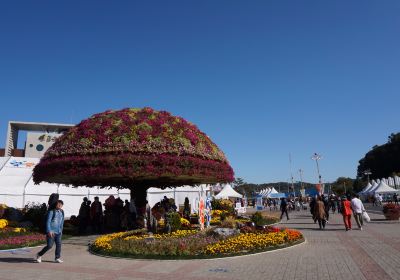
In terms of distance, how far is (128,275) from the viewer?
8.39 meters

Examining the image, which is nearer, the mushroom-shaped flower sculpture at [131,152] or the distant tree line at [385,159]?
the mushroom-shaped flower sculpture at [131,152]

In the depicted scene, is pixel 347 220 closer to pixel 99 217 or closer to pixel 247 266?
pixel 247 266

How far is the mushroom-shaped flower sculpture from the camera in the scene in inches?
622

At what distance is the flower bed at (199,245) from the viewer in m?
10.8

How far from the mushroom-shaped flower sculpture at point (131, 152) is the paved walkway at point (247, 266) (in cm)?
465

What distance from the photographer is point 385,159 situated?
84688 millimetres

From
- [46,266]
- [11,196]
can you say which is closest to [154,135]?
[46,266]

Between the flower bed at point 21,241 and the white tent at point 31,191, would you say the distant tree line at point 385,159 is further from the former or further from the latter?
the flower bed at point 21,241

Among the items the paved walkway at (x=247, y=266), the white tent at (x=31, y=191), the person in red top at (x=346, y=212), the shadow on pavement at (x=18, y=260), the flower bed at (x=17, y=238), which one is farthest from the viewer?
the white tent at (x=31, y=191)

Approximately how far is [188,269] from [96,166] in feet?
27.3

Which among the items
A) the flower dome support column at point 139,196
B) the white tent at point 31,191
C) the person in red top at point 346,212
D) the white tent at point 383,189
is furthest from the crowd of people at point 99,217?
the white tent at point 383,189

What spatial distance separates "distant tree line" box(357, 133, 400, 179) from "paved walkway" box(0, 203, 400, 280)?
251 feet

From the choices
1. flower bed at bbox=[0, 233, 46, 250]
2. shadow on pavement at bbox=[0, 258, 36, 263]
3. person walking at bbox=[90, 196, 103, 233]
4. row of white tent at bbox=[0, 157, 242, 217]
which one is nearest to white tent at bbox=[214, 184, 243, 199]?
row of white tent at bbox=[0, 157, 242, 217]

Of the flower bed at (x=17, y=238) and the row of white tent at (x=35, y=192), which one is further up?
the row of white tent at (x=35, y=192)
